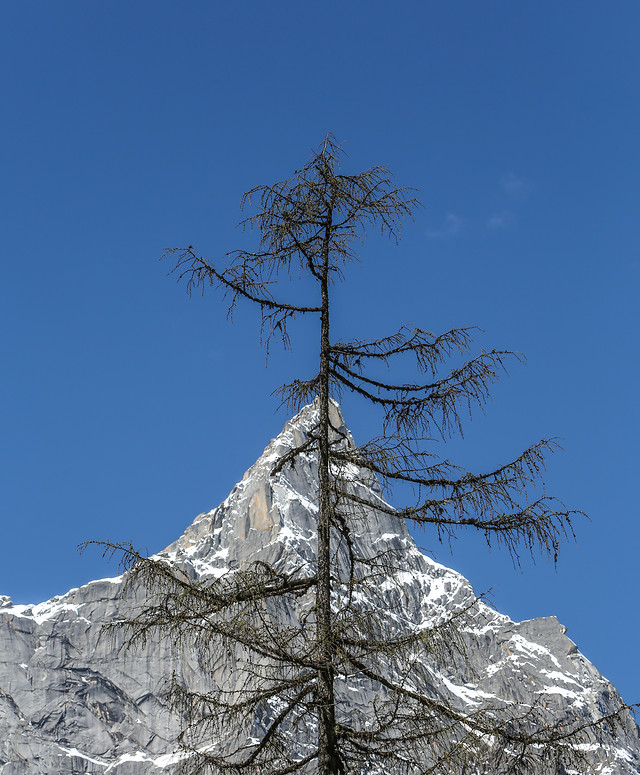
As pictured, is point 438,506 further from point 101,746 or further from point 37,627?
point 37,627

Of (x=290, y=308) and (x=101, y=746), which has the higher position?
(x=101, y=746)

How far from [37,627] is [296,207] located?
20031 cm

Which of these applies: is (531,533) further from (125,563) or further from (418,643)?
(125,563)

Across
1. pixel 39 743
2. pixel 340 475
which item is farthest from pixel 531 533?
pixel 39 743

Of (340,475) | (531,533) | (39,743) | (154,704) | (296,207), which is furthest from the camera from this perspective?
(154,704)

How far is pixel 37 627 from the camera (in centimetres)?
19250

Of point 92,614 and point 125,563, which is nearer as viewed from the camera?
point 125,563

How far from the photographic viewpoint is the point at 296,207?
927 cm

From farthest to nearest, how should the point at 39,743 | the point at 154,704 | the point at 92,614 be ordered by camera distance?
A: 1. the point at 92,614
2. the point at 154,704
3. the point at 39,743

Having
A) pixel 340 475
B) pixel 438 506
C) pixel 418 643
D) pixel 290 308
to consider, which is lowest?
pixel 418 643

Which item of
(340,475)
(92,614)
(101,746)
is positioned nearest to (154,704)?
(101,746)

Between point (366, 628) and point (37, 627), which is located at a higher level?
point (37, 627)

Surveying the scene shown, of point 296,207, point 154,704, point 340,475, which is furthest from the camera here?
point 154,704

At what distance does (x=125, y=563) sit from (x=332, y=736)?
7.17ft
